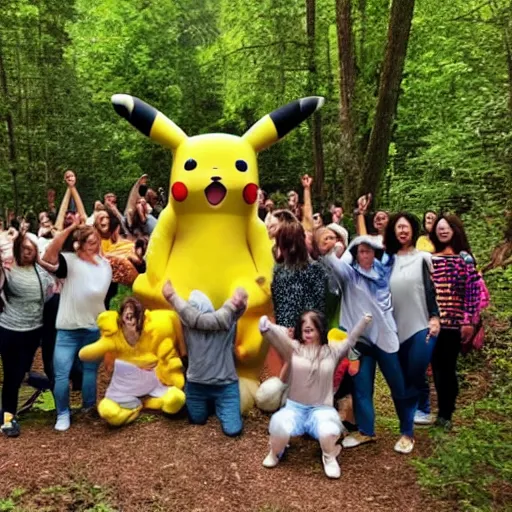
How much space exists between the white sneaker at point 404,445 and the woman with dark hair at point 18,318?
9.33 feet

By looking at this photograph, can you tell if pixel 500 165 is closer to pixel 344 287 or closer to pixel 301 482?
pixel 344 287

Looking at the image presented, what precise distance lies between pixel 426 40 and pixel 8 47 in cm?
1022

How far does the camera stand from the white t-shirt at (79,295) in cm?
482

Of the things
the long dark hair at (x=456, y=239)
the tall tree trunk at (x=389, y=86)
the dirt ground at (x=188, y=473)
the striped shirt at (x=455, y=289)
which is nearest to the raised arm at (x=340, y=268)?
the striped shirt at (x=455, y=289)

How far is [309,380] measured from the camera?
420 centimetres

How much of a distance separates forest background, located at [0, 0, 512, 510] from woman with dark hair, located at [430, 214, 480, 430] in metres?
0.38

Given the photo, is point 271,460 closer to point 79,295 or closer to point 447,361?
point 447,361

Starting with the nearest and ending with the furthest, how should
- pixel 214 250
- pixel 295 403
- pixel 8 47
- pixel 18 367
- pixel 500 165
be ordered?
pixel 295 403 → pixel 18 367 → pixel 214 250 → pixel 500 165 → pixel 8 47

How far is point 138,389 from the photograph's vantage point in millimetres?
4914

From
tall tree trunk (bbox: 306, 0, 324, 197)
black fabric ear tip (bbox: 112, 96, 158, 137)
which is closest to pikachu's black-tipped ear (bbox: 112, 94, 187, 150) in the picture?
black fabric ear tip (bbox: 112, 96, 158, 137)

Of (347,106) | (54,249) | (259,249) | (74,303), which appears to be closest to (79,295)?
(74,303)

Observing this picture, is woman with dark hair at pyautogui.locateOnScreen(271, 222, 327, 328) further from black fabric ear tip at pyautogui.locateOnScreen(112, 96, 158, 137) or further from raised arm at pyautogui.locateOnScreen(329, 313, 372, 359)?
black fabric ear tip at pyautogui.locateOnScreen(112, 96, 158, 137)

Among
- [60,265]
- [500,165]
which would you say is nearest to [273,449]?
[60,265]

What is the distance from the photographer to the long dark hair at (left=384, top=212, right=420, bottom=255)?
4.39 m
